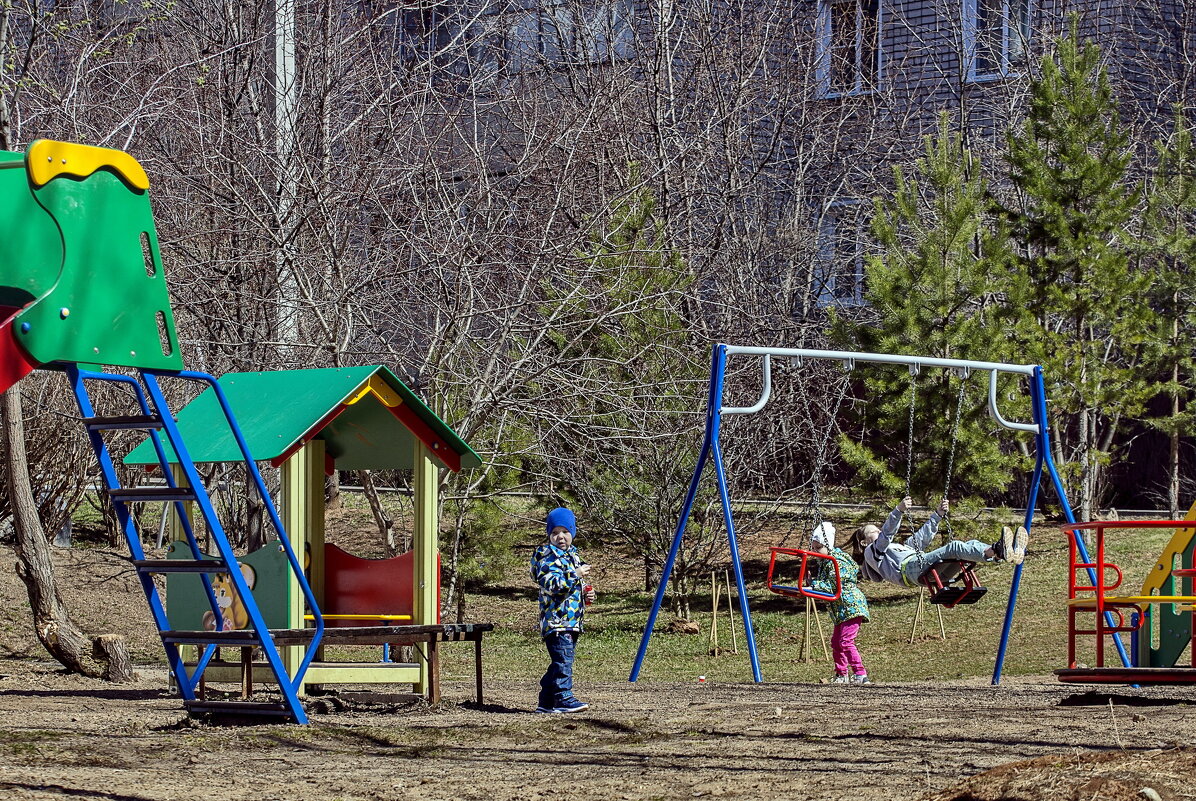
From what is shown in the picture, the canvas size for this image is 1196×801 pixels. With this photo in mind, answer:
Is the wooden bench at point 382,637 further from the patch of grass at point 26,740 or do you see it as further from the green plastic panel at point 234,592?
the patch of grass at point 26,740

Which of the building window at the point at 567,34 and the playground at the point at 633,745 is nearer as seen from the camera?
the playground at the point at 633,745

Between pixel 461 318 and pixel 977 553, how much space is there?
4648mm

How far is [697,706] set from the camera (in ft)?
28.0

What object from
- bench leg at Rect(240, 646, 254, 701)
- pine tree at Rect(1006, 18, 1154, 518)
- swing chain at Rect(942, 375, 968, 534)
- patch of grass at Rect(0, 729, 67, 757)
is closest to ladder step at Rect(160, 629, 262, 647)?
bench leg at Rect(240, 646, 254, 701)

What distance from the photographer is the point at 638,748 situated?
22.1 ft

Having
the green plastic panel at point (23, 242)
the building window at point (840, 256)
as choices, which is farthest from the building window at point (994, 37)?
the green plastic panel at point (23, 242)

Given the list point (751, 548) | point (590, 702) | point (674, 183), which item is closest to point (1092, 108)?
point (674, 183)

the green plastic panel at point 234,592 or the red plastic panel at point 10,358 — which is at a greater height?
the red plastic panel at point 10,358

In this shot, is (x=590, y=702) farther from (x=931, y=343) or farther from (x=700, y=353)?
(x=931, y=343)

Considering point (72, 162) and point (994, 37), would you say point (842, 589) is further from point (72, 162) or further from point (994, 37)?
point (994, 37)

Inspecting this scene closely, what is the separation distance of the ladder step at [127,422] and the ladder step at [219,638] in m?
1.15

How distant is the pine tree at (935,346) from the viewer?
17.0 metres

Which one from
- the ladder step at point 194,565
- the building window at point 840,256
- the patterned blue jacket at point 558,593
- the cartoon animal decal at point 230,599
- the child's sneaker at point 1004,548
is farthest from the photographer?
the building window at point 840,256

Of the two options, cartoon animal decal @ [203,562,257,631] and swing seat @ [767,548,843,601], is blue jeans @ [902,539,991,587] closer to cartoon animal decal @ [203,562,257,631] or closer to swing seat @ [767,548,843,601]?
swing seat @ [767,548,843,601]
